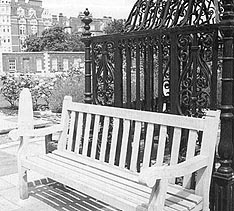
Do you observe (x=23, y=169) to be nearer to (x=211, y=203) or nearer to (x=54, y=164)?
(x=54, y=164)

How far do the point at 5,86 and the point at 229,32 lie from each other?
354 inches

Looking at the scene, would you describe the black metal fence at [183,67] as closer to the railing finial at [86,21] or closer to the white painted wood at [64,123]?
the railing finial at [86,21]

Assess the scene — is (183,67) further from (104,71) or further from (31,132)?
(31,132)

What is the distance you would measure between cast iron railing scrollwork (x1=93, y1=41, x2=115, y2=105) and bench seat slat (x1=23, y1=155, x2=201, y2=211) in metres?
0.99

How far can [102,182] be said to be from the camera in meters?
3.00

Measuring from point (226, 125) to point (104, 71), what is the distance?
5.94 feet

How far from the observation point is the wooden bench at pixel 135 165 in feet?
8.20

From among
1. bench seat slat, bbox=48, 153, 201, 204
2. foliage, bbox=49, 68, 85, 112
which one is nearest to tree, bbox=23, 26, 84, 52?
foliage, bbox=49, 68, 85, 112

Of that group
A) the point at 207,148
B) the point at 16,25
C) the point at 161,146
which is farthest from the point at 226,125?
the point at 16,25

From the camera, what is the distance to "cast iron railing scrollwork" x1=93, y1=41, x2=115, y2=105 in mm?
4229

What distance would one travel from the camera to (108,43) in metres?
4.19

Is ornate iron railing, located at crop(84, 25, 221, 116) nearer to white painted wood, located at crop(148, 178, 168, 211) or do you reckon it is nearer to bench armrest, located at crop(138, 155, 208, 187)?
bench armrest, located at crop(138, 155, 208, 187)

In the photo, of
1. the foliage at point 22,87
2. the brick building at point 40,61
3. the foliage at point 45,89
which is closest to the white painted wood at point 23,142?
the foliage at point 45,89

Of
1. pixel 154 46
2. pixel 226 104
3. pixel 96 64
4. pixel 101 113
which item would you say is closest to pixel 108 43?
pixel 96 64
